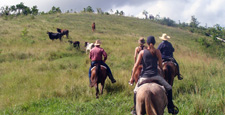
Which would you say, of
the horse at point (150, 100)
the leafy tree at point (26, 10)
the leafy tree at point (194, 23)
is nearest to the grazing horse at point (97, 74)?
the horse at point (150, 100)

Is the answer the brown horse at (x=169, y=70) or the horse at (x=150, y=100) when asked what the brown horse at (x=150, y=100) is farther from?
the brown horse at (x=169, y=70)

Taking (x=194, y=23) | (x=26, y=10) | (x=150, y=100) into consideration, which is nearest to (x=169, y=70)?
(x=150, y=100)

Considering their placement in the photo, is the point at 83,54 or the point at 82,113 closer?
the point at 82,113

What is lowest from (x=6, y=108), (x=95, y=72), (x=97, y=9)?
(x=6, y=108)

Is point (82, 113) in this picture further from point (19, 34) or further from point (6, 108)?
point (19, 34)

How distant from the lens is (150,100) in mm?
3408

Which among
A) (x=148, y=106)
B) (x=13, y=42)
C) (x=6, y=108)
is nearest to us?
(x=148, y=106)

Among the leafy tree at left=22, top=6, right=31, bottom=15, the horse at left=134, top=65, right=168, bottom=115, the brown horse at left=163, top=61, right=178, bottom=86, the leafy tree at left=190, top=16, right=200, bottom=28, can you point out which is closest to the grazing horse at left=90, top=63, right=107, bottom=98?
the brown horse at left=163, top=61, right=178, bottom=86

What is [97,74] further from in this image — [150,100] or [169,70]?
[150,100]

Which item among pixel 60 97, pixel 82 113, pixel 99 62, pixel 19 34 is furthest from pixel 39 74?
pixel 19 34

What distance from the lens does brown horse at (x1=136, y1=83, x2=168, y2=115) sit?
3420 millimetres

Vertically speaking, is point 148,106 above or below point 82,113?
above

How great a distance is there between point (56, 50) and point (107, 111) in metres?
11.3

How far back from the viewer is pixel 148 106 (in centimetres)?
341
